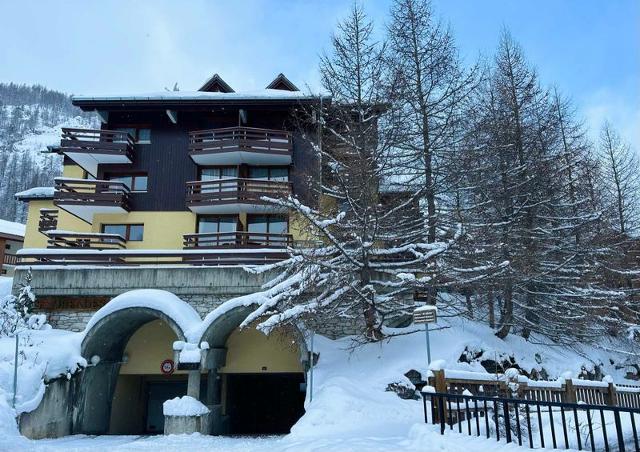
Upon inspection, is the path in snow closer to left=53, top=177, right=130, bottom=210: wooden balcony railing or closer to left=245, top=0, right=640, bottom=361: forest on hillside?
left=245, top=0, right=640, bottom=361: forest on hillside

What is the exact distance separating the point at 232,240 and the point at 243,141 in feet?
15.6

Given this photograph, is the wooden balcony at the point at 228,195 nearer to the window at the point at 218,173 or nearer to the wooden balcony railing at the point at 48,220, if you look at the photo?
the window at the point at 218,173

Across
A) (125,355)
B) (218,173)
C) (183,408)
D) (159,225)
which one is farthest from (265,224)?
(183,408)

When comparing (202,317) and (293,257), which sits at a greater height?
(293,257)

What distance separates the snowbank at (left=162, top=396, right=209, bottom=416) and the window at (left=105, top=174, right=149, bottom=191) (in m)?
13.5

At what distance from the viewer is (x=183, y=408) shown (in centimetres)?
1381

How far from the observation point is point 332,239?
13.6 metres

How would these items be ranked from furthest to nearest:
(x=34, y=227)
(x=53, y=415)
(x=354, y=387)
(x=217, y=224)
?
1. (x=34, y=227)
2. (x=217, y=224)
3. (x=53, y=415)
4. (x=354, y=387)

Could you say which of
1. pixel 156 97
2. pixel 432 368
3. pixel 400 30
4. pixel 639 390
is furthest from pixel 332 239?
pixel 156 97

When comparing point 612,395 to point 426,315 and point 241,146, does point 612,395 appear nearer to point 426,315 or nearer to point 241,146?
point 426,315

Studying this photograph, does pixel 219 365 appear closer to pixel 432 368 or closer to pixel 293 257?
pixel 293 257

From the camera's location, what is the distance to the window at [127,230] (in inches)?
944

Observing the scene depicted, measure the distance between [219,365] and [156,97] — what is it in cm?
1391

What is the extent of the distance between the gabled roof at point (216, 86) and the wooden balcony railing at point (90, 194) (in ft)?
21.9
